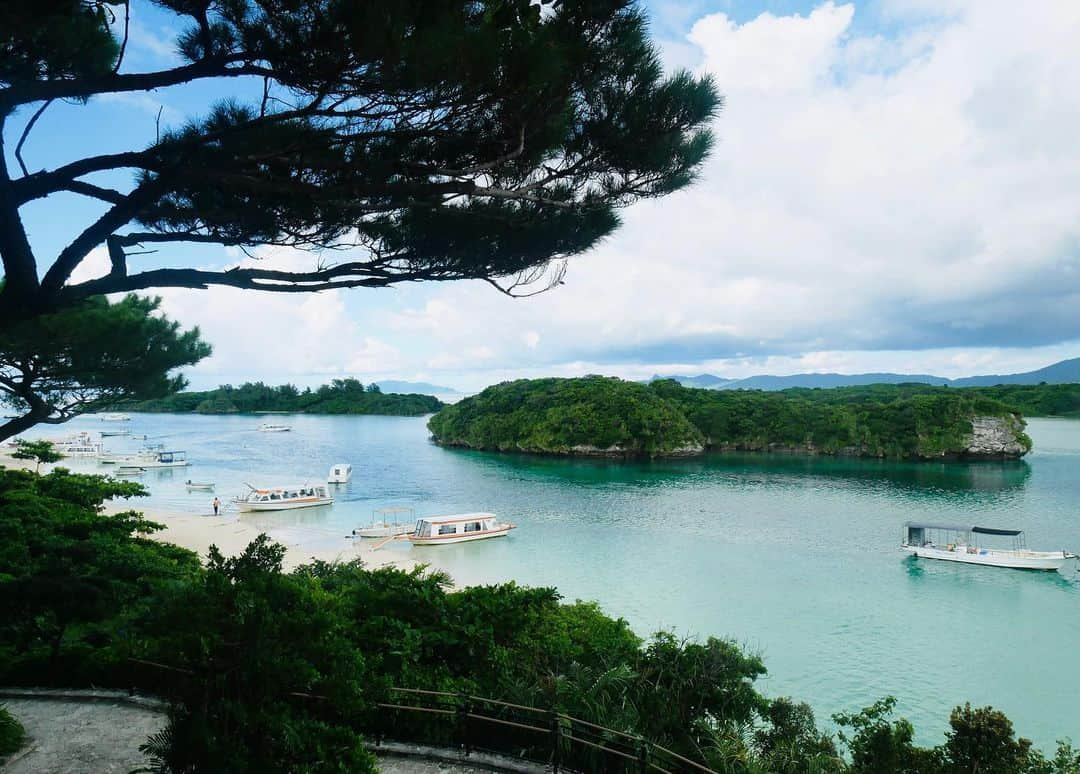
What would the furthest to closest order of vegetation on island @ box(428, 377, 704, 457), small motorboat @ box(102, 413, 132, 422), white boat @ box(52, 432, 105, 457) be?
small motorboat @ box(102, 413, 132, 422), vegetation on island @ box(428, 377, 704, 457), white boat @ box(52, 432, 105, 457)

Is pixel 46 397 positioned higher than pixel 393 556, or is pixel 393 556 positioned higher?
pixel 46 397

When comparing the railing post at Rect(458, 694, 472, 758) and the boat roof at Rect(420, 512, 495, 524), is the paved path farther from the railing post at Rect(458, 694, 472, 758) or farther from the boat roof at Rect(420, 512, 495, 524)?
the boat roof at Rect(420, 512, 495, 524)

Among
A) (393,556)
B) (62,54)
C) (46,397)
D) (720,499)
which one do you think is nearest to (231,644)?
(62,54)

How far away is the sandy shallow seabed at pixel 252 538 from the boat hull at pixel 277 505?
28.4 inches

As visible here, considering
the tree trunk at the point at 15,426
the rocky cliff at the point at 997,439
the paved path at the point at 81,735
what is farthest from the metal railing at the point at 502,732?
the rocky cliff at the point at 997,439

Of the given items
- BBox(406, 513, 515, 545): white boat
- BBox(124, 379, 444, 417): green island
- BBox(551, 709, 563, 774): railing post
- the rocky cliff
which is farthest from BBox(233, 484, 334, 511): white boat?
BBox(124, 379, 444, 417): green island

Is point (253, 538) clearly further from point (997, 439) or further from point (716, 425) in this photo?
point (997, 439)

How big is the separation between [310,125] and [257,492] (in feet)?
93.4

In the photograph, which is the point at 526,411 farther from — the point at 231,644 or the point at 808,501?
the point at 231,644

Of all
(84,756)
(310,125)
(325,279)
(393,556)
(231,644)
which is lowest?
(393,556)

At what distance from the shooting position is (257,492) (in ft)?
98.8

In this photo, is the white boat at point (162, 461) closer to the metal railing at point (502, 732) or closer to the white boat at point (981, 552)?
the white boat at point (981, 552)

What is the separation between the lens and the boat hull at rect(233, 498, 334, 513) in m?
29.7

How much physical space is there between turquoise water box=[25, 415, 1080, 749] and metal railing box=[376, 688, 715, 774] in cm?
839
